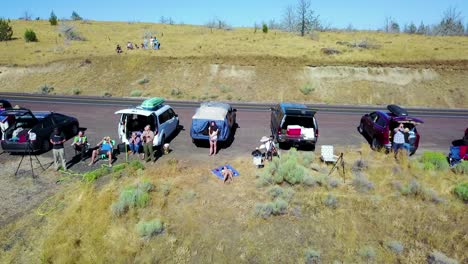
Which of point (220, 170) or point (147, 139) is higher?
point (147, 139)

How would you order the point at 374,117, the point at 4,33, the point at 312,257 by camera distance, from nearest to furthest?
the point at 312,257
the point at 374,117
the point at 4,33

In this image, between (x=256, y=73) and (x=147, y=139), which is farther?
(x=256, y=73)

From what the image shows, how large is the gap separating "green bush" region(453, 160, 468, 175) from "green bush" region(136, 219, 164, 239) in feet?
41.6

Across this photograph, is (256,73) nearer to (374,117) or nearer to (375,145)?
(374,117)

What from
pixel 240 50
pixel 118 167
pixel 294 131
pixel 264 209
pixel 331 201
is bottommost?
pixel 264 209

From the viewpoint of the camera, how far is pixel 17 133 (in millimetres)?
16328

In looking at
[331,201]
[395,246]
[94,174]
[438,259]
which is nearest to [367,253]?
[395,246]

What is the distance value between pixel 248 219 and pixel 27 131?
11.8m

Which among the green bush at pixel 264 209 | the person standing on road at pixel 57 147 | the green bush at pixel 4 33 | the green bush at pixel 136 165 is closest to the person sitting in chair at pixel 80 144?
the person standing on road at pixel 57 147

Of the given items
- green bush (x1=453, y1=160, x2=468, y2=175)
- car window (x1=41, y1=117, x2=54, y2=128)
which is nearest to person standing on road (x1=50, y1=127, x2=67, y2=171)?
car window (x1=41, y1=117, x2=54, y2=128)

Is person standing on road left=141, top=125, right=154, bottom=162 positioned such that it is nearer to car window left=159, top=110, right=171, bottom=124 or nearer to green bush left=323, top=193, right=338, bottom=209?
car window left=159, top=110, right=171, bottom=124

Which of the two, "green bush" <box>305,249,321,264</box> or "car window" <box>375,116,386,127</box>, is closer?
"green bush" <box>305,249,321,264</box>

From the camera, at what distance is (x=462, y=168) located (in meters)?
14.8

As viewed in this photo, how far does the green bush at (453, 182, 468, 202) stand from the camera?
42.1 ft
